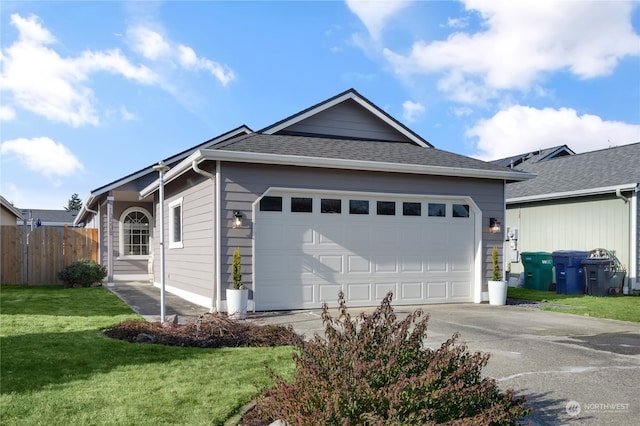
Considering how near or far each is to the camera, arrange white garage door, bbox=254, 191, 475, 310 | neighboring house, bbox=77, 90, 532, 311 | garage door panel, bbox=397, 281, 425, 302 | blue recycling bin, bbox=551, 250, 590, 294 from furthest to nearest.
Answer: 1. blue recycling bin, bbox=551, 250, 590, 294
2. garage door panel, bbox=397, 281, 425, 302
3. white garage door, bbox=254, 191, 475, 310
4. neighboring house, bbox=77, 90, 532, 311

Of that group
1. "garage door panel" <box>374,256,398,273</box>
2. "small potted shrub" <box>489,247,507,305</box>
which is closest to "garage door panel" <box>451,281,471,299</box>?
"small potted shrub" <box>489,247,507,305</box>

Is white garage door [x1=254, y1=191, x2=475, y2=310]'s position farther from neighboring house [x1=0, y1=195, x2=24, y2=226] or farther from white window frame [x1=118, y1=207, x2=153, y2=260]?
neighboring house [x1=0, y1=195, x2=24, y2=226]

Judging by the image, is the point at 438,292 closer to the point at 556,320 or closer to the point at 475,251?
the point at 475,251

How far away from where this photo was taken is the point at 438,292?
1157 centimetres

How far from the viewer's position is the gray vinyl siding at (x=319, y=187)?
9.76 meters

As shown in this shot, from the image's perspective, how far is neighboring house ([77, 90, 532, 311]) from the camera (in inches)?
389

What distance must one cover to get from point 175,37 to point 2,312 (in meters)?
6.50

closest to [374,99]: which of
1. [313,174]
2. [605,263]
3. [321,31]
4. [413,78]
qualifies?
[413,78]

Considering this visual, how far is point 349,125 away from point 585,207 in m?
Answer: 7.70

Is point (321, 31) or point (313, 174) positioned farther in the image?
point (321, 31)

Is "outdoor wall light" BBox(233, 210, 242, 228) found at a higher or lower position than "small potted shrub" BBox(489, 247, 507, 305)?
higher

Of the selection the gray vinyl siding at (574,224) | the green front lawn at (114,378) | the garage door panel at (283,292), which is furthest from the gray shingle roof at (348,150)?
the gray vinyl siding at (574,224)

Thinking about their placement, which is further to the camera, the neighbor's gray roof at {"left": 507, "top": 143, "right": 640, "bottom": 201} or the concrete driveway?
the neighbor's gray roof at {"left": 507, "top": 143, "right": 640, "bottom": 201}

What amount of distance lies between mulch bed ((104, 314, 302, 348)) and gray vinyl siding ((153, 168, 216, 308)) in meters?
2.70
